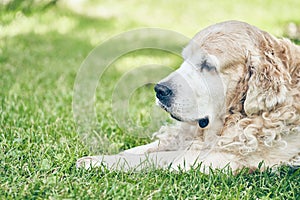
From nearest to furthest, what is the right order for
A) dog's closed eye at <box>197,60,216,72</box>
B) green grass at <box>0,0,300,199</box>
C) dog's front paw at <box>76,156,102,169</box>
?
green grass at <box>0,0,300,199</box> < dog's front paw at <box>76,156,102,169</box> < dog's closed eye at <box>197,60,216,72</box>

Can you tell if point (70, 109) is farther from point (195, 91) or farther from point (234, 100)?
point (234, 100)

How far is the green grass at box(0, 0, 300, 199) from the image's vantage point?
3.01m

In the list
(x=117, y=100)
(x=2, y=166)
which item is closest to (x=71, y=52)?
(x=117, y=100)

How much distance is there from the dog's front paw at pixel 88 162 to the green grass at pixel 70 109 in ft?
0.16

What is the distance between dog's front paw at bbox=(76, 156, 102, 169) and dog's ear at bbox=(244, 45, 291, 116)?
0.96 meters

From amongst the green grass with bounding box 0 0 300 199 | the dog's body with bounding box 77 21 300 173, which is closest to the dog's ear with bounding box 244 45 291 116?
the dog's body with bounding box 77 21 300 173

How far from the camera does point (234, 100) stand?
3398 mm

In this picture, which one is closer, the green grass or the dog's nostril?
the green grass

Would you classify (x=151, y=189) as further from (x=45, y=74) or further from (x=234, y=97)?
(x=45, y=74)

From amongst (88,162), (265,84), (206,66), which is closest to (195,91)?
(206,66)

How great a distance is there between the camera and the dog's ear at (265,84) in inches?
129

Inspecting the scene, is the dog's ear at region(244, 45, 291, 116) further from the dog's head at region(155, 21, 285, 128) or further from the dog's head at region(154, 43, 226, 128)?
the dog's head at region(154, 43, 226, 128)

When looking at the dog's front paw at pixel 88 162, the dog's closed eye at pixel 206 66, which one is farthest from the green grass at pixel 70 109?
the dog's closed eye at pixel 206 66

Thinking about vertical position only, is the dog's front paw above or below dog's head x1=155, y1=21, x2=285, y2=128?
below
